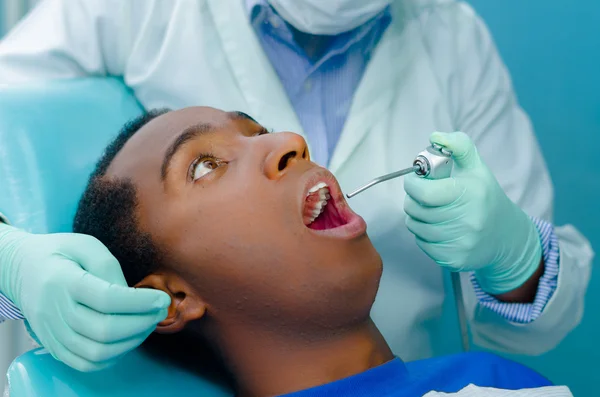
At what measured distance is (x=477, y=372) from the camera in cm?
122

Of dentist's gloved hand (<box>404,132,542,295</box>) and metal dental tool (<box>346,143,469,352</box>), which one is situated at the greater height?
metal dental tool (<box>346,143,469,352</box>)

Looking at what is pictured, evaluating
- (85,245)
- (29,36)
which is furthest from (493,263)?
(29,36)

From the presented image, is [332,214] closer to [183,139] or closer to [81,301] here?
[183,139]

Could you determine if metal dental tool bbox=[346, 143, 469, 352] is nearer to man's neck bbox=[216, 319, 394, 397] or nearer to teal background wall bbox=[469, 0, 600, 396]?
man's neck bbox=[216, 319, 394, 397]

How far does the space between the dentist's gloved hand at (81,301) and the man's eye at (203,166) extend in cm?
18

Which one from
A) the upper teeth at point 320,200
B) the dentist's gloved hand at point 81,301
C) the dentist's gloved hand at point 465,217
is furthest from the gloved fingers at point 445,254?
the dentist's gloved hand at point 81,301

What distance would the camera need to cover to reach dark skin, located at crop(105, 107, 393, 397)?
1.08 meters

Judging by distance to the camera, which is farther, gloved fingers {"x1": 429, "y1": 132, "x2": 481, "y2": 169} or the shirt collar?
gloved fingers {"x1": 429, "y1": 132, "x2": 481, "y2": 169}

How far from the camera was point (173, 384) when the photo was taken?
4.02 ft

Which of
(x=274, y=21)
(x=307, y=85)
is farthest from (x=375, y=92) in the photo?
(x=274, y=21)

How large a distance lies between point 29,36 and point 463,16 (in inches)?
38.4

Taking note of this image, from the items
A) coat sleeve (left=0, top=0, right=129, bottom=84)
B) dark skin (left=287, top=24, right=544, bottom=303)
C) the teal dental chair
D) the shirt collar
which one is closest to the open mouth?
the shirt collar

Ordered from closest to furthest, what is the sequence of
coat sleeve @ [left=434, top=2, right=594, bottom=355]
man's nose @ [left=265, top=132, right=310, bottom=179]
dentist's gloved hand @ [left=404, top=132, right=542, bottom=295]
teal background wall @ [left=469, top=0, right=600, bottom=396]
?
man's nose @ [left=265, top=132, right=310, bottom=179]
dentist's gloved hand @ [left=404, top=132, right=542, bottom=295]
coat sleeve @ [left=434, top=2, right=594, bottom=355]
teal background wall @ [left=469, top=0, right=600, bottom=396]

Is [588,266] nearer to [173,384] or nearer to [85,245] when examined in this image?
[173,384]
